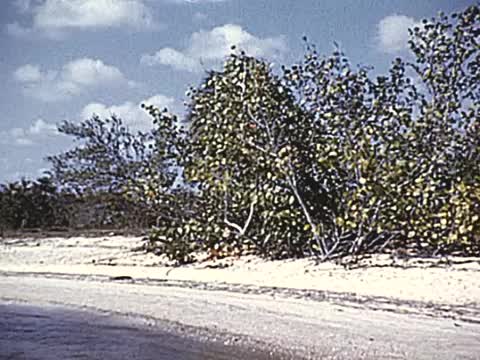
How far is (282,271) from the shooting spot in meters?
11.1

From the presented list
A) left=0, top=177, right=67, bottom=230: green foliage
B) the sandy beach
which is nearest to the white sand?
the sandy beach

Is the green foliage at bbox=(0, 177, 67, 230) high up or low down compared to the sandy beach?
up

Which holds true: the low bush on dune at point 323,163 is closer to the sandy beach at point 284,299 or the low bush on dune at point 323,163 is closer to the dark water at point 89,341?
the sandy beach at point 284,299

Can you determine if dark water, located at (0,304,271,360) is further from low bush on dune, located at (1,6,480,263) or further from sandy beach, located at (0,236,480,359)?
low bush on dune, located at (1,6,480,263)

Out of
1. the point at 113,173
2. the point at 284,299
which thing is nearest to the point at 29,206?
the point at 113,173

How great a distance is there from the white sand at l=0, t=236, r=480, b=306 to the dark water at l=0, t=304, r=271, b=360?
2.45m

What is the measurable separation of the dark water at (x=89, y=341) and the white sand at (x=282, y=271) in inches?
96.4

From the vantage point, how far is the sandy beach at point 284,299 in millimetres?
7043

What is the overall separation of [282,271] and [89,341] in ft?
12.7

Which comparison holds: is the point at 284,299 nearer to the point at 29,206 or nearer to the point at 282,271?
the point at 282,271

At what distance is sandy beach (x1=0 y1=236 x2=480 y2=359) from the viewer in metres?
7.04

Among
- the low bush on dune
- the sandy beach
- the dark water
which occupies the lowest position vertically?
the dark water

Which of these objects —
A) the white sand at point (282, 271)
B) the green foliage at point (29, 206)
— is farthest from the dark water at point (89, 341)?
the green foliage at point (29, 206)

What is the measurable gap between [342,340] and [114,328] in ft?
8.70
